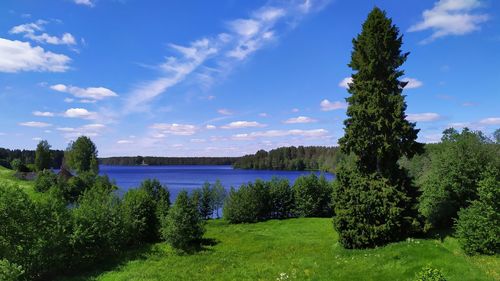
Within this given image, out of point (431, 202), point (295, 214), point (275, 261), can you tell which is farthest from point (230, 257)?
point (295, 214)

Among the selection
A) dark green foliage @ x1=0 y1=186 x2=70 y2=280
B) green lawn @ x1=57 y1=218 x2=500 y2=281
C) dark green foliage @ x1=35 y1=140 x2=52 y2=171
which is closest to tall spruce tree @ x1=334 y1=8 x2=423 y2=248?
green lawn @ x1=57 y1=218 x2=500 y2=281

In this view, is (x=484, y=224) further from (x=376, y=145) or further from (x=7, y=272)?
(x=7, y=272)

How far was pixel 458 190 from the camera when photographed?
30875 millimetres

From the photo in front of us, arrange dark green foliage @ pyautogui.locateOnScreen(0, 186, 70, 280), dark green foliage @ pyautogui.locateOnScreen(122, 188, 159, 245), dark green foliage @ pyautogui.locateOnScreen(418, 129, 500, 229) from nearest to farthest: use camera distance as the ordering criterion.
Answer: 1. dark green foliage @ pyautogui.locateOnScreen(0, 186, 70, 280)
2. dark green foliage @ pyautogui.locateOnScreen(418, 129, 500, 229)
3. dark green foliage @ pyautogui.locateOnScreen(122, 188, 159, 245)

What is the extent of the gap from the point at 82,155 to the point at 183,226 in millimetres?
99903

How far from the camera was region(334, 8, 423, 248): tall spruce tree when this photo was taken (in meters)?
30.2

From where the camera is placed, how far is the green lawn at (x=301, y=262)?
21.0 metres

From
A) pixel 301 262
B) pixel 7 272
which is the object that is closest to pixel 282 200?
pixel 301 262

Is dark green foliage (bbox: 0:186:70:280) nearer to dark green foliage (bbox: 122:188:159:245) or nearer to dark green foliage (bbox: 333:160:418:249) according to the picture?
dark green foliage (bbox: 122:188:159:245)

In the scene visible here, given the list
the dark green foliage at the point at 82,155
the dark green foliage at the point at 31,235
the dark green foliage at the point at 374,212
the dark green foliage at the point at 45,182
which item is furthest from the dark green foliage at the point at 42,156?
the dark green foliage at the point at 374,212

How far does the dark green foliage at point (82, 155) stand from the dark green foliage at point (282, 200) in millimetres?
72987

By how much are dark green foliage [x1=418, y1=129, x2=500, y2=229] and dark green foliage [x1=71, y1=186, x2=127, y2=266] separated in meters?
28.9

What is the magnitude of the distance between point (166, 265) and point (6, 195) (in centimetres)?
1326

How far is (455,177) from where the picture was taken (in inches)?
1225
